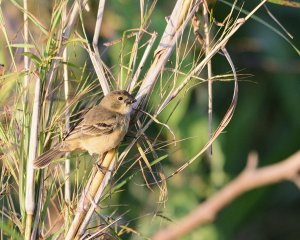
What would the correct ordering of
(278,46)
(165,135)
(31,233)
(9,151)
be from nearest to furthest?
(31,233), (9,151), (165,135), (278,46)

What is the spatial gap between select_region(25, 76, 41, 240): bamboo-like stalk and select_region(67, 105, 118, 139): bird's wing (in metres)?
1.11

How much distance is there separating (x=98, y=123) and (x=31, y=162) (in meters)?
1.49

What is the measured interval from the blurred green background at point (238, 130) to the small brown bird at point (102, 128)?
0.78m

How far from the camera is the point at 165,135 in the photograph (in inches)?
198

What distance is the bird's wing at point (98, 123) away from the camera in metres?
3.41

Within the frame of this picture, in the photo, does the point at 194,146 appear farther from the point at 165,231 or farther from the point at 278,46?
the point at 165,231

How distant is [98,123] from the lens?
3.64 m

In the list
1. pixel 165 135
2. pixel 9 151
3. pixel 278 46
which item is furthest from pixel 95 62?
pixel 278 46

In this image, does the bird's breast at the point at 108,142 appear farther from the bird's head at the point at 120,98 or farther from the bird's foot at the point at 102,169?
the bird's foot at the point at 102,169

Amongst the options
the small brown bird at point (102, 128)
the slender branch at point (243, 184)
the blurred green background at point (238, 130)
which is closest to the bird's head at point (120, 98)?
the small brown bird at point (102, 128)

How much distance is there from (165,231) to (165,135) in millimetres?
4395

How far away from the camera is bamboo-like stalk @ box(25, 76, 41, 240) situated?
2109mm

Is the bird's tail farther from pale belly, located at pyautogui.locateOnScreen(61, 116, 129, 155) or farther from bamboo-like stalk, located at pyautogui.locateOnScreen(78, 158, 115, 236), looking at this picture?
pale belly, located at pyautogui.locateOnScreen(61, 116, 129, 155)

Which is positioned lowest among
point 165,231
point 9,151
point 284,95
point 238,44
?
point 165,231
